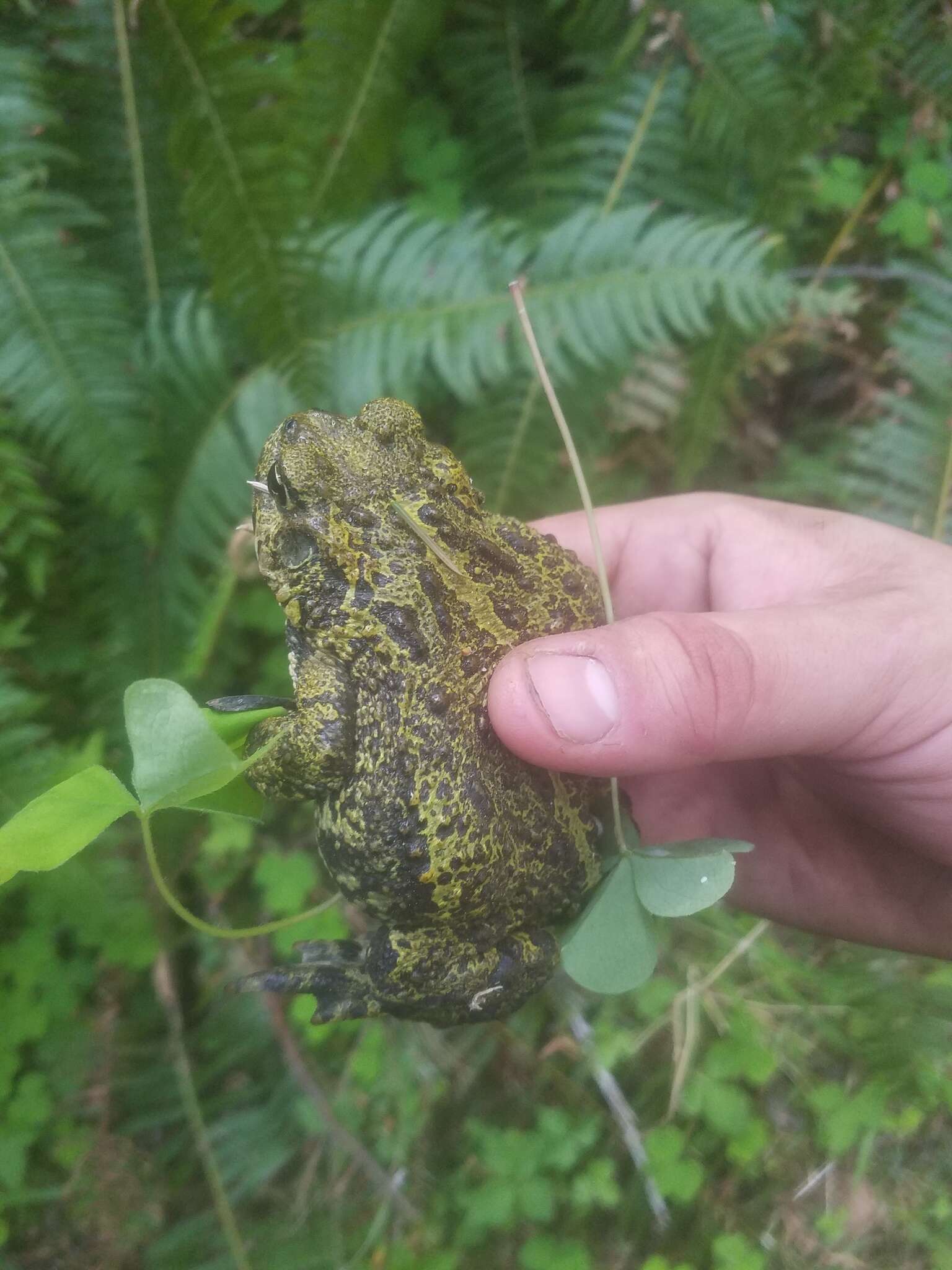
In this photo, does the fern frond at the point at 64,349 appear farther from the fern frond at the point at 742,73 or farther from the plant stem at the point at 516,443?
the fern frond at the point at 742,73

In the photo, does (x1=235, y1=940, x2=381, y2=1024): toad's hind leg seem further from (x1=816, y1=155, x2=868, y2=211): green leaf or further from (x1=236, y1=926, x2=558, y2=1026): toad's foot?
(x1=816, y1=155, x2=868, y2=211): green leaf

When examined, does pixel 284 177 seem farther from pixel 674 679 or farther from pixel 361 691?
pixel 674 679

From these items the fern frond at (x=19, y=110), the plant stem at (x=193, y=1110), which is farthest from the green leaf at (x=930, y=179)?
the plant stem at (x=193, y=1110)

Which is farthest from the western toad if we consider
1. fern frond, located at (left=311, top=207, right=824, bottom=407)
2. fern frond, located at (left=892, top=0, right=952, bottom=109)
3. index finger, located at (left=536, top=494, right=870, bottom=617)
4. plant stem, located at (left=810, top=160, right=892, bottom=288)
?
fern frond, located at (left=892, top=0, right=952, bottom=109)

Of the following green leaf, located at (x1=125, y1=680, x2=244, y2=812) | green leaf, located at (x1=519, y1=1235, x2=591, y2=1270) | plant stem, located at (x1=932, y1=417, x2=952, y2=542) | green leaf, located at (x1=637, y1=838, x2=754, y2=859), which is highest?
green leaf, located at (x1=125, y1=680, x2=244, y2=812)

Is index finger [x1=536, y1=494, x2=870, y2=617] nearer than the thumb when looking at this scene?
No

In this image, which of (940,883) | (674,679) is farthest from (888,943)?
(674,679)

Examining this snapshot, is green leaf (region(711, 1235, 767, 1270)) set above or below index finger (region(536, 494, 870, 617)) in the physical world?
below
